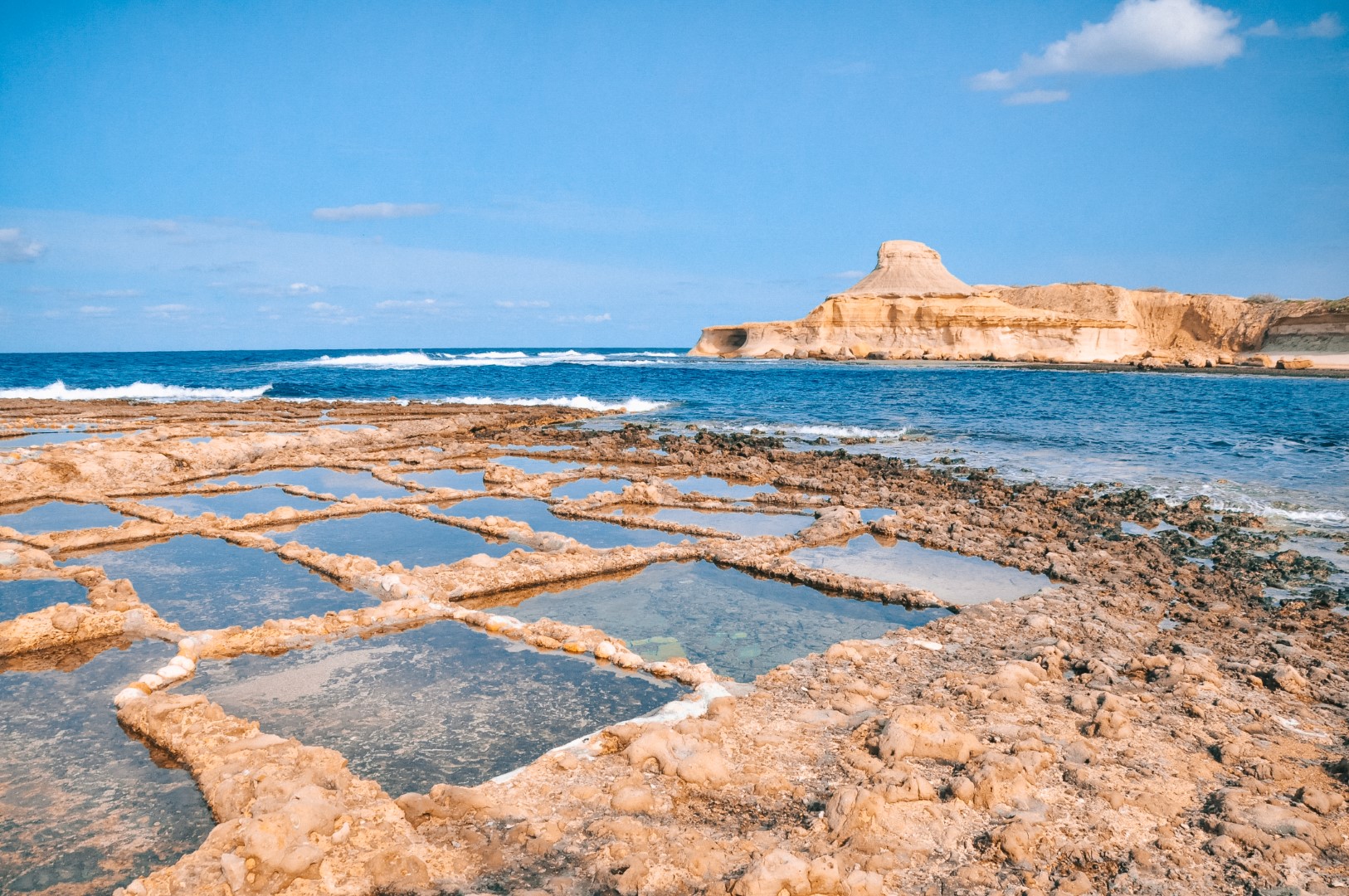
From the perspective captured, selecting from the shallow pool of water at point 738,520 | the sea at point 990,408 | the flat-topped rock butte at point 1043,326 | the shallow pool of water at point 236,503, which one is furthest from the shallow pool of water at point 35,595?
the flat-topped rock butte at point 1043,326

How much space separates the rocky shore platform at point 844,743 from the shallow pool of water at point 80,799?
0.14m

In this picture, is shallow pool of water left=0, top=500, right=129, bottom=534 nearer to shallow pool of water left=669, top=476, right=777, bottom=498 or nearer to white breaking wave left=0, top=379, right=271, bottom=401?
shallow pool of water left=669, top=476, right=777, bottom=498

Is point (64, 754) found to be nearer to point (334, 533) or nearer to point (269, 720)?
point (269, 720)

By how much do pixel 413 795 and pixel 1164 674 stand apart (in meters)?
4.80

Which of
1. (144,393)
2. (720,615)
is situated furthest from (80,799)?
(144,393)

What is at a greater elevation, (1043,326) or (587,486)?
(1043,326)

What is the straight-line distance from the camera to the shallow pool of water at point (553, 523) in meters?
9.51

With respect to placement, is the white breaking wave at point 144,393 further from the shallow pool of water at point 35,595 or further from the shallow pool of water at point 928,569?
the shallow pool of water at point 928,569

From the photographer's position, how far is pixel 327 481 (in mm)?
13188

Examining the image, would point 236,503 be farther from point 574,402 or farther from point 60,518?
point 574,402

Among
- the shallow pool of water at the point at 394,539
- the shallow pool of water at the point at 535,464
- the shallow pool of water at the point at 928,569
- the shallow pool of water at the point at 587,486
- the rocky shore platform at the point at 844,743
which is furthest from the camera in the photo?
the shallow pool of water at the point at 535,464

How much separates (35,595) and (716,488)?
900 centimetres

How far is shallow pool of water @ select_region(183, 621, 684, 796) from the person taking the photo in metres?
4.31

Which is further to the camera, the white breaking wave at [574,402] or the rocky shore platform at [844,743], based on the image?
the white breaking wave at [574,402]
